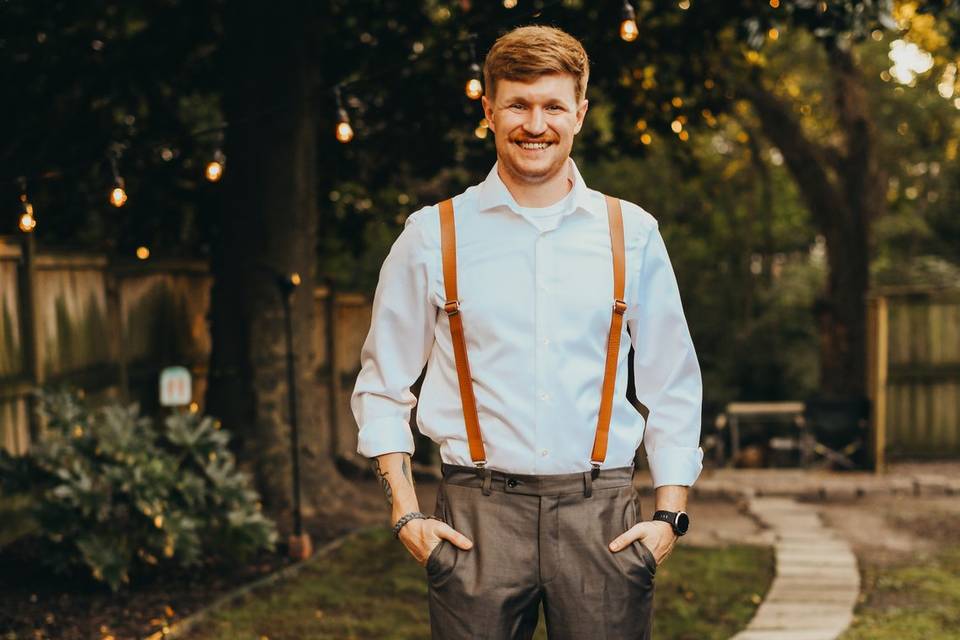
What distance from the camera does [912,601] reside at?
21.7 ft

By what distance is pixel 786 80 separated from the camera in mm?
19438

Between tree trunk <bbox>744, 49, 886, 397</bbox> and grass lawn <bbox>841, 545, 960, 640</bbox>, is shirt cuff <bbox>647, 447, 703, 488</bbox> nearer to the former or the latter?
grass lawn <bbox>841, 545, 960, 640</bbox>

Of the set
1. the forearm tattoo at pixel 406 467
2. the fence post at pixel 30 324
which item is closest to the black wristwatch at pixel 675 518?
the forearm tattoo at pixel 406 467

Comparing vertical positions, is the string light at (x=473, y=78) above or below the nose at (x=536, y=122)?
above

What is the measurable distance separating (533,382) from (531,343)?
0.09 meters

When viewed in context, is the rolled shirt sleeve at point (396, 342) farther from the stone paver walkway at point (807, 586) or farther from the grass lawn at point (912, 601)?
the grass lawn at point (912, 601)

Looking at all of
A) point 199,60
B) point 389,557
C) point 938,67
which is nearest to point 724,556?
point 389,557

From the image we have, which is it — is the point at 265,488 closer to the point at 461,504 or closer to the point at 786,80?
the point at 461,504

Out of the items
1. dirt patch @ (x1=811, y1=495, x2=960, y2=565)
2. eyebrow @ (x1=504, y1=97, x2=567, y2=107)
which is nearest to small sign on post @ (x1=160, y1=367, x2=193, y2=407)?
dirt patch @ (x1=811, y1=495, x2=960, y2=565)

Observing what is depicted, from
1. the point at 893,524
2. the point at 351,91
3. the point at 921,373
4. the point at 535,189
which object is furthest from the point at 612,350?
the point at 921,373

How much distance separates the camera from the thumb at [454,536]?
104 inches

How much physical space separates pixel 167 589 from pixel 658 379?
4.47 meters

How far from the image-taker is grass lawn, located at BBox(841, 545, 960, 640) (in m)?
5.80

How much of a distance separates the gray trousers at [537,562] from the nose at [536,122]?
77 cm
